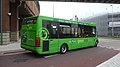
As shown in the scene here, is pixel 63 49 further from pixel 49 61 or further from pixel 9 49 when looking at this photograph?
pixel 9 49

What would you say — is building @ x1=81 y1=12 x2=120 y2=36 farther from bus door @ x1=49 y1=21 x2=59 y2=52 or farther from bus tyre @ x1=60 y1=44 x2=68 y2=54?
bus door @ x1=49 y1=21 x2=59 y2=52

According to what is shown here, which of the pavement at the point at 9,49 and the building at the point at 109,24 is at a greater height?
the building at the point at 109,24

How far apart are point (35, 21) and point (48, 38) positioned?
4.53 ft

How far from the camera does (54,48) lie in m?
12.9

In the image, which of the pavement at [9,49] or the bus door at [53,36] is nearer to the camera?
the bus door at [53,36]

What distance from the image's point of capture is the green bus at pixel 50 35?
1187cm

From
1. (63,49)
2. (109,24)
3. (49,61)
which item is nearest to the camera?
(49,61)

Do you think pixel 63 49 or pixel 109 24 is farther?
pixel 109 24

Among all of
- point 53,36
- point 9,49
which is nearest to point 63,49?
point 53,36

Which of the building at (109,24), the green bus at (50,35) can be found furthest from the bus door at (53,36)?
the building at (109,24)

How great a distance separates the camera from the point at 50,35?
41.1ft

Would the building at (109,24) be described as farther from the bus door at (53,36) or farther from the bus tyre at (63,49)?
the bus door at (53,36)

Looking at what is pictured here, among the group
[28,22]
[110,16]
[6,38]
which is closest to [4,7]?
[6,38]

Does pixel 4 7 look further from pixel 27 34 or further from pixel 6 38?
pixel 27 34
